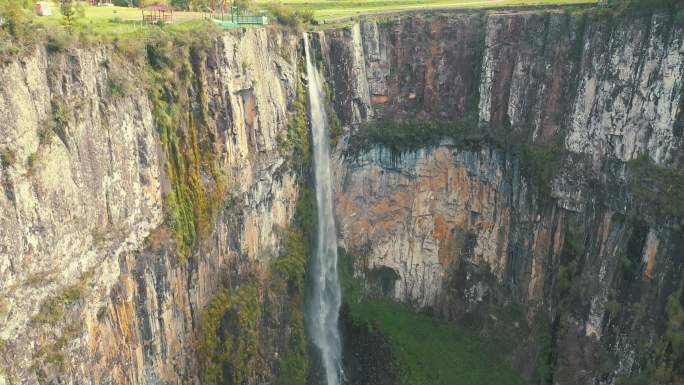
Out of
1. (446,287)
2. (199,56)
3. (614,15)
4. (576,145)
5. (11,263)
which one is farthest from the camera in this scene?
(446,287)

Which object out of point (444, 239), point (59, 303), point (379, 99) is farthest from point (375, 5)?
point (59, 303)

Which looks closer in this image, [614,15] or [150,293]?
[150,293]

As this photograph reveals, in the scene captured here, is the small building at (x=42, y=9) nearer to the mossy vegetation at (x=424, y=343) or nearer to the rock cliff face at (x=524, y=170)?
the rock cliff face at (x=524, y=170)

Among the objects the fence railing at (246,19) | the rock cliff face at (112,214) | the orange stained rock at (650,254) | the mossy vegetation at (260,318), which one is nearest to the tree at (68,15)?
the rock cliff face at (112,214)

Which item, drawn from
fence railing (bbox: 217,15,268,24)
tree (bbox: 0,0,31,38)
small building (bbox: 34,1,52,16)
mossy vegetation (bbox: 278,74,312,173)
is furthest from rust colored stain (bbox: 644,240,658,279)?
small building (bbox: 34,1,52,16)

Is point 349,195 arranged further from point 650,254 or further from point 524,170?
point 650,254

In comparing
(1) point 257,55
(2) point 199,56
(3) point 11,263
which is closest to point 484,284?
(1) point 257,55

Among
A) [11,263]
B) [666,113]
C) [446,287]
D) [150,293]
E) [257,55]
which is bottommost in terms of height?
[446,287]

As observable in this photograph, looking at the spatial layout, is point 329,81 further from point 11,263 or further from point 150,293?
point 11,263
